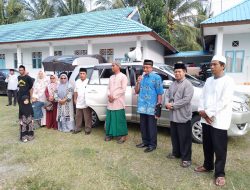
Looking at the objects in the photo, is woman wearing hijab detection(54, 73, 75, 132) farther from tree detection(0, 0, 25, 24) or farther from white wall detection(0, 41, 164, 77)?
tree detection(0, 0, 25, 24)

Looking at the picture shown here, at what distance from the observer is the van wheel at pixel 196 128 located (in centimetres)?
490

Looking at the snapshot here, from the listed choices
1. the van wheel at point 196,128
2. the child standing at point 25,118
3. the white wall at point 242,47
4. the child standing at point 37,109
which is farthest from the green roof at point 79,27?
the child standing at point 25,118

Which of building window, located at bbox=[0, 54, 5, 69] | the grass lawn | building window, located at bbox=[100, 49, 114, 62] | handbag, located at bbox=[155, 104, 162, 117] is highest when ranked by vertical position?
building window, located at bbox=[100, 49, 114, 62]

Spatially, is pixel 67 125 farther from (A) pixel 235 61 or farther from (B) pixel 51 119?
(A) pixel 235 61

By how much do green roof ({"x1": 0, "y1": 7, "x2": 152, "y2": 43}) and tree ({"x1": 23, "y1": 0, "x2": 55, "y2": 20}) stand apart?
9.15 metres

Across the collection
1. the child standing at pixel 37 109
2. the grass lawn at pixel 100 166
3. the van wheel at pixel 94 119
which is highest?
the child standing at pixel 37 109

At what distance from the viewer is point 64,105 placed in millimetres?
6008

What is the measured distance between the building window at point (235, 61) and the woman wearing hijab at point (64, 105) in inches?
380

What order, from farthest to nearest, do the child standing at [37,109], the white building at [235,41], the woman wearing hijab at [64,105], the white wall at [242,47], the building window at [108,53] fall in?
1. the building window at [108,53]
2. the white wall at [242,47]
3. the white building at [235,41]
4. the child standing at [37,109]
5. the woman wearing hijab at [64,105]

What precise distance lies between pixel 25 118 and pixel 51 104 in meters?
1.11

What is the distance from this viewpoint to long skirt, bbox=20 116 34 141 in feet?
17.3

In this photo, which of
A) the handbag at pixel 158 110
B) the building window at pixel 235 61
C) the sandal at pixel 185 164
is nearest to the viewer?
the sandal at pixel 185 164

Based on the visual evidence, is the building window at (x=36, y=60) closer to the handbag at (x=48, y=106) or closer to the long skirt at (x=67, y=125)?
the handbag at (x=48, y=106)

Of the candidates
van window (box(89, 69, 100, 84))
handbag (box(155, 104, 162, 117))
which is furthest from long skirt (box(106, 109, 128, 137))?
van window (box(89, 69, 100, 84))
